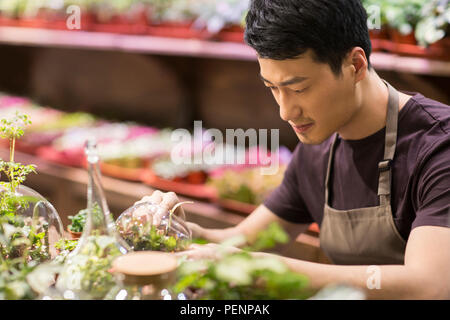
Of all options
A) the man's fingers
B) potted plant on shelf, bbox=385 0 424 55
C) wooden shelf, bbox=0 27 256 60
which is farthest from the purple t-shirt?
wooden shelf, bbox=0 27 256 60

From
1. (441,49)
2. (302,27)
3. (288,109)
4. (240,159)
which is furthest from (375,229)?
(240,159)

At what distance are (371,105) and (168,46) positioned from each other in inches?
71.9

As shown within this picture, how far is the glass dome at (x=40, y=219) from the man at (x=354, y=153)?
0.23 meters

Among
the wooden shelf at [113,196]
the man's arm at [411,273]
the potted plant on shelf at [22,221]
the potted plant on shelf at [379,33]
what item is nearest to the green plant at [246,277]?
the man's arm at [411,273]

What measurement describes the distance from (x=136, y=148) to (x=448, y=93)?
189 cm

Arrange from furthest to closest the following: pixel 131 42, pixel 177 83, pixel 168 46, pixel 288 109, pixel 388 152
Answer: pixel 177 83, pixel 131 42, pixel 168 46, pixel 388 152, pixel 288 109

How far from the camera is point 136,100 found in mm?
4223

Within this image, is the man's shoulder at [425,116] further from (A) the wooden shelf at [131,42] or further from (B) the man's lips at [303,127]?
(A) the wooden shelf at [131,42]

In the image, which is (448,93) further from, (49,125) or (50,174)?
(49,125)

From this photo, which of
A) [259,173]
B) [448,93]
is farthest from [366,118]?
[259,173]

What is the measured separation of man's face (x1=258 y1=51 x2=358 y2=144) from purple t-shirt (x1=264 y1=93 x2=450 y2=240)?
0.15 m

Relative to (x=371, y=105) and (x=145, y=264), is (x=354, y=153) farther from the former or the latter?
(x=145, y=264)

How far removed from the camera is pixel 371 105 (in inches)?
61.4
